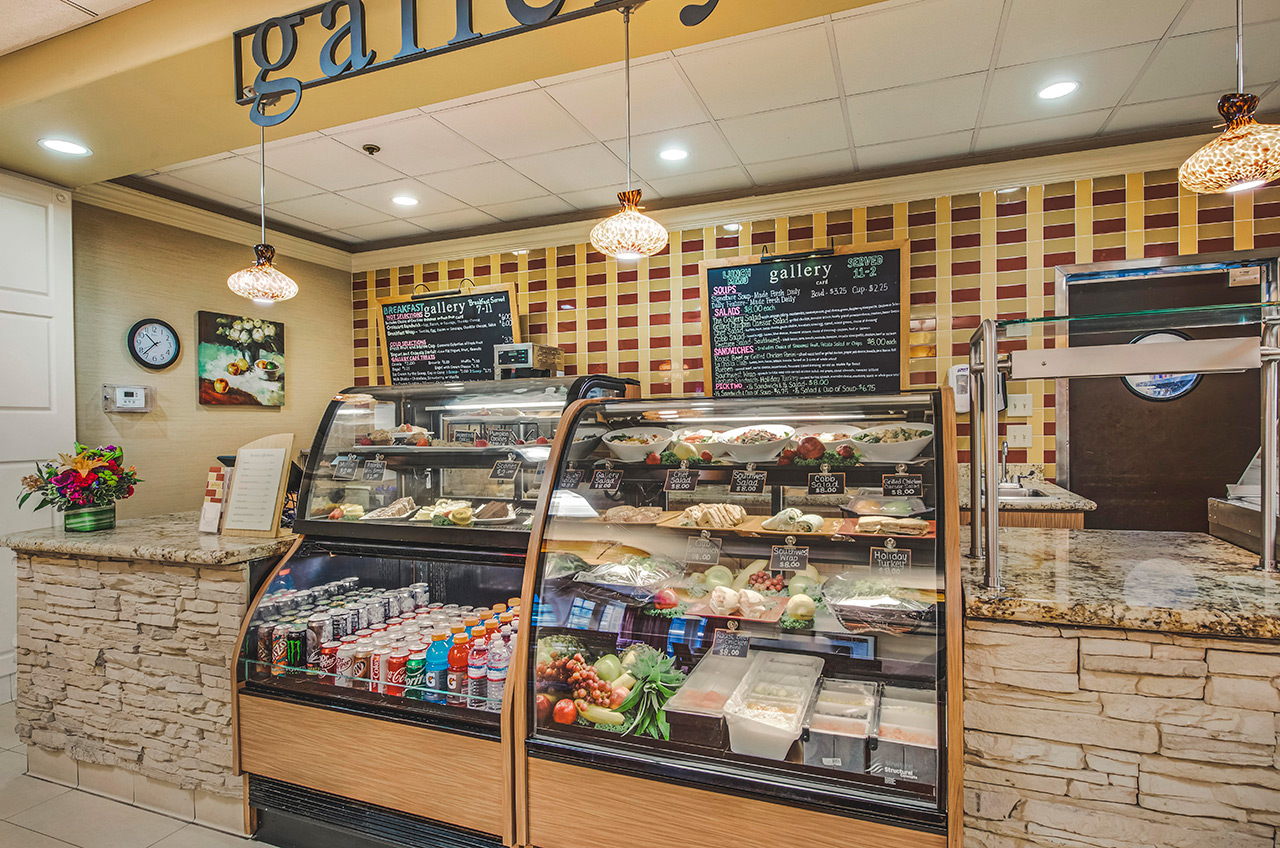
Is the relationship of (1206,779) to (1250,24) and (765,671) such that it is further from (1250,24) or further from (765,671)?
(1250,24)

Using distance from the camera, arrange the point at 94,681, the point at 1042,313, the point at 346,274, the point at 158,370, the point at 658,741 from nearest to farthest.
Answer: the point at 658,741, the point at 94,681, the point at 1042,313, the point at 158,370, the point at 346,274

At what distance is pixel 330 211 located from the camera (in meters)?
5.03

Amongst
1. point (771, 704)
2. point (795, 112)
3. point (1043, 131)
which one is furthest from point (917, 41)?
point (771, 704)

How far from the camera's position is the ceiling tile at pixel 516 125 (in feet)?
11.1

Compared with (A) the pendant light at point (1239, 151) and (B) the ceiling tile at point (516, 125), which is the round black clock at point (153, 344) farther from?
(A) the pendant light at point (1239, 151)

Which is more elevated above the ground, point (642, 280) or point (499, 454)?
point (642, 280)

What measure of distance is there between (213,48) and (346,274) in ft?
11.7

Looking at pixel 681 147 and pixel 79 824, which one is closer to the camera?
pixel 79 824

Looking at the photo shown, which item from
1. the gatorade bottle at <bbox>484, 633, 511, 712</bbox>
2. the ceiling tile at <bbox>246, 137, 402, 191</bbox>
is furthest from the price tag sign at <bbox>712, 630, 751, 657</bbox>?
the ceiling tile at <bbox>246, 137, 402, 191</bbox>

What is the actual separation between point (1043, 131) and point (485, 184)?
3.49 meters

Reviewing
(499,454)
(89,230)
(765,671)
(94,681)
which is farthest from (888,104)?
(89,230)

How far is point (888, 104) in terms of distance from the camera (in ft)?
11.3

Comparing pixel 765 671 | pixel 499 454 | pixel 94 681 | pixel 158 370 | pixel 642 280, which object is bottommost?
pixel 94 681

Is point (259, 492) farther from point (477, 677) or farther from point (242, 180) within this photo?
point (242, 180)
